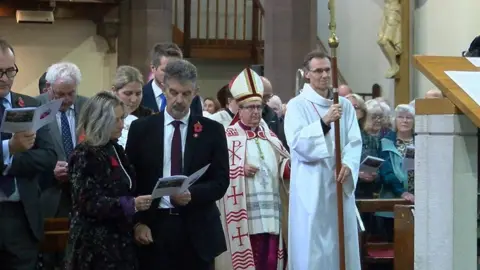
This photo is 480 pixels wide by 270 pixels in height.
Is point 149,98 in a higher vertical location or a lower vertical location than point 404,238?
higher

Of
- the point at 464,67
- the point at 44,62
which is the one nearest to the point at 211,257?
the point at 464,67

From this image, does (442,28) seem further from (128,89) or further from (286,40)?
(128,89)

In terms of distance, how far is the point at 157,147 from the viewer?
4.20 metres

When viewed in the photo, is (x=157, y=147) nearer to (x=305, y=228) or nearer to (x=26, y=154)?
(x=26, y=154)

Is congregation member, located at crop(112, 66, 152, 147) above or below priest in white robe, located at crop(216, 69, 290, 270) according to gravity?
above

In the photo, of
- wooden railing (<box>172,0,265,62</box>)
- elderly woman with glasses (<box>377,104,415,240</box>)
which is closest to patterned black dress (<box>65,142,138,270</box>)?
elderly woman with glasses (<box>377,104,415,240</box>)

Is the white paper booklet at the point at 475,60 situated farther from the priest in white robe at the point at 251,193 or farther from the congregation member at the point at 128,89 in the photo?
the priest in white robe at the point at 251,193

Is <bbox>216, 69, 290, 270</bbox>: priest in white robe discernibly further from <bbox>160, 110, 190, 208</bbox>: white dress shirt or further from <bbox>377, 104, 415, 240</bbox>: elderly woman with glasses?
<bbox>160, 110, 190, 208</bbox>: white dress shirt

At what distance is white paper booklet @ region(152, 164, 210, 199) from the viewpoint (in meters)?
3.80

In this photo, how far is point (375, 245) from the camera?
6.70 m

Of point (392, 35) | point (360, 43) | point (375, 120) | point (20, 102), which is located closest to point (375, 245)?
point (375, 120)

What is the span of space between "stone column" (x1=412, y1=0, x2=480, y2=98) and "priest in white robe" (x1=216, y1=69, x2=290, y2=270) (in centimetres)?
528

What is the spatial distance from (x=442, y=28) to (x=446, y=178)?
842cm

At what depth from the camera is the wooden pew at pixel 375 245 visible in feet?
21.0
